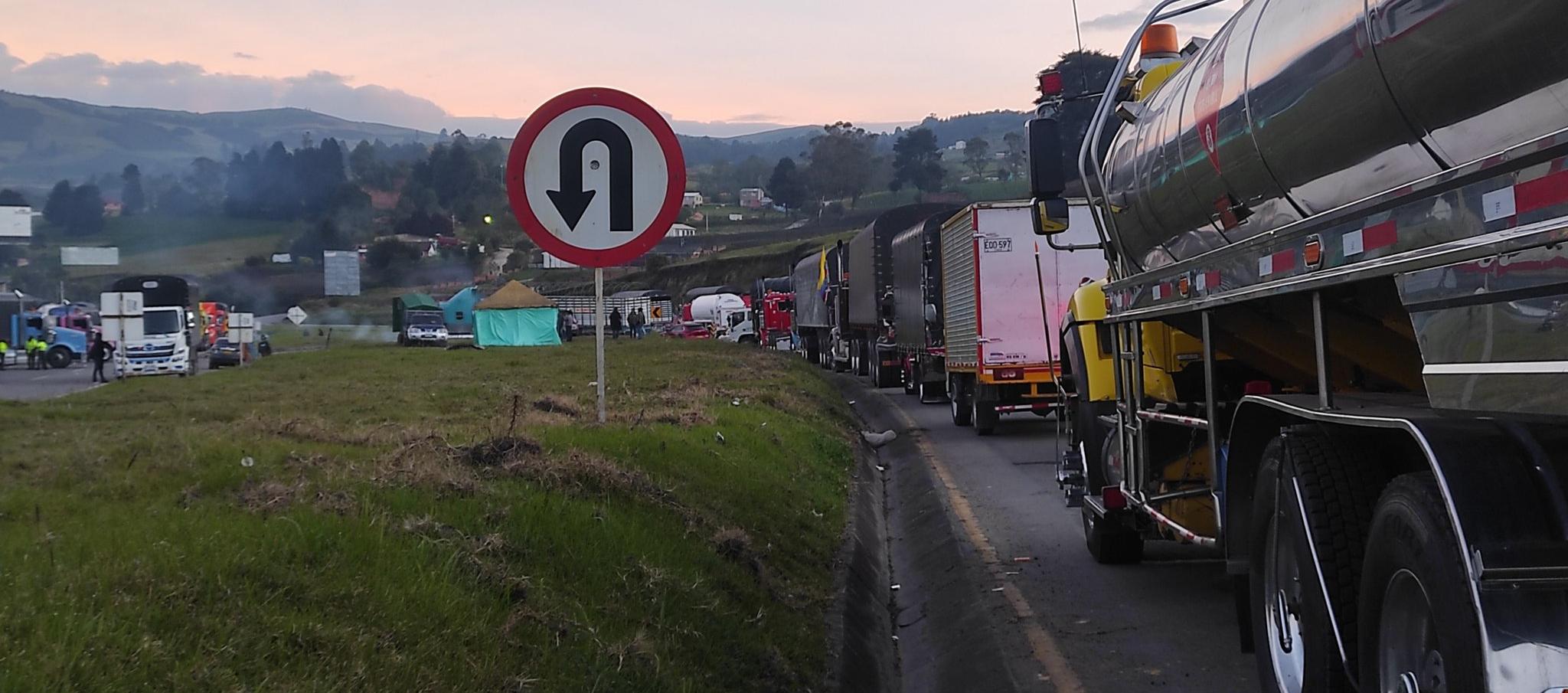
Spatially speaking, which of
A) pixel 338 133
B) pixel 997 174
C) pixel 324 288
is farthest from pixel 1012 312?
pixel 338 133

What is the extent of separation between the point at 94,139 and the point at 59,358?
196 ft

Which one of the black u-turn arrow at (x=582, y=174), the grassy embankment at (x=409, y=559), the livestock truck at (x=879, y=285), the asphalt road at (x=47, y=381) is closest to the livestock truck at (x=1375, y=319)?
the grassy embankment at (x=409, y=559)

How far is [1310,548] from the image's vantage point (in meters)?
4.41

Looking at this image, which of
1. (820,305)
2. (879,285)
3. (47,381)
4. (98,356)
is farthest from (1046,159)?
(47,381)

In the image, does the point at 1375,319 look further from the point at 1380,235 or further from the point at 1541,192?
the point at 1541,192

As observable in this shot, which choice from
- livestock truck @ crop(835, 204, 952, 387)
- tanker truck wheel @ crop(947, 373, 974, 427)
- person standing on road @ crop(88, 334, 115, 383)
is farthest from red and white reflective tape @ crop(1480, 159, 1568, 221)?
person standing on road @ crop(88, 334, 115, 383)

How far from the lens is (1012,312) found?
64.4 feet

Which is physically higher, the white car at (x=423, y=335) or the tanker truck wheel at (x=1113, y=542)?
the white car at (x=423, y=335)

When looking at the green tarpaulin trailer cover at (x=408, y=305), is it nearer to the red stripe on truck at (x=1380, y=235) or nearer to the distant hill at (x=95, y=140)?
the distant hill at (x=95, y=140)

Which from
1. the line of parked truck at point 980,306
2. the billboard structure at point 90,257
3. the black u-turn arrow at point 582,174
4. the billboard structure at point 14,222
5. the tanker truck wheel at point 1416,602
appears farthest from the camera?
the billboard structure at point 90,257

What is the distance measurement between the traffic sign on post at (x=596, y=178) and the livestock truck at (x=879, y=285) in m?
21.4

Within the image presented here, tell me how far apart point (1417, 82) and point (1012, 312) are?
636 inches

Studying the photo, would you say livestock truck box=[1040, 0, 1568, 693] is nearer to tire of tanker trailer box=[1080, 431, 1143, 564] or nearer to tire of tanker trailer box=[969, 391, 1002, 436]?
tire of tanker trailer box=[1080, 431, 1143, 564]

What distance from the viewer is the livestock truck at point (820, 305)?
4050cm
